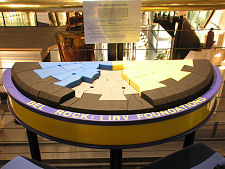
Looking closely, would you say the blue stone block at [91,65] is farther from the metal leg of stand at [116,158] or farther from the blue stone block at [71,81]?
the metal leg of stand at [116,158]

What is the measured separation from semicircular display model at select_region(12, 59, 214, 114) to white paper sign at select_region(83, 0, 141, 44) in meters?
0.15

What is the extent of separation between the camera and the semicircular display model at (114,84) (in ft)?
2.54

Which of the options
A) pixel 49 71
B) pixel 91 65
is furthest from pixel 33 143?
pixel 91 65

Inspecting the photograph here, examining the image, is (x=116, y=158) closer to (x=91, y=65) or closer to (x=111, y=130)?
(x=111, y=130)

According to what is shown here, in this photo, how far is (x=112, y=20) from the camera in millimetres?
1151

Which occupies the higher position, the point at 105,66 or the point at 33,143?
the point at 105,66

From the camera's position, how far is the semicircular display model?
2.54ft

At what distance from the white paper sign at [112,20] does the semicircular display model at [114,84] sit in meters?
0.15

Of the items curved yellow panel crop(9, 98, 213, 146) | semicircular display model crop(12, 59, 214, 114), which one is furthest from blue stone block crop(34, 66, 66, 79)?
curved yellow panel crop(9, 98, 213, 146)

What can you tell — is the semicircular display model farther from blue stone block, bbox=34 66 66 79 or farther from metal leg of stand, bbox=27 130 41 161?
metal leg of stand, bbox=27 130 41 161

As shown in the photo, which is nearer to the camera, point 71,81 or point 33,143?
point 71,81

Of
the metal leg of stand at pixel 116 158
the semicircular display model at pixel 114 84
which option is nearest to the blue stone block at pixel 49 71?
the semicircular display model at pixel 114 84

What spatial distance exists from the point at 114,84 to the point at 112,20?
0.38 meters

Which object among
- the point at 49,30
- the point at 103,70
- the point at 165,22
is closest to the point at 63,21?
the point at 49,30
